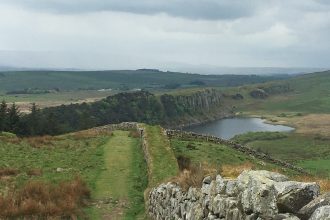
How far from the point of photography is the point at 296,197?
8.91 metres

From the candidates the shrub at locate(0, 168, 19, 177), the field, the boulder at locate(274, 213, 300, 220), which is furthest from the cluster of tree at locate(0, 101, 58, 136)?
the boulder at locate(274, 213, 300, 220)

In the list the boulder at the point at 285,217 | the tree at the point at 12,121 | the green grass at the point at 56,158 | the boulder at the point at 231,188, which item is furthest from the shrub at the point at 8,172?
the tree at the point at 12,121

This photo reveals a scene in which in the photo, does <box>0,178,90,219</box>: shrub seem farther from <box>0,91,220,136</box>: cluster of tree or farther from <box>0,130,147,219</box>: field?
<box>0,91,220,136</box>: cluster of tree

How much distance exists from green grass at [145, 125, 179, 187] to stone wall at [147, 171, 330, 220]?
9.67m

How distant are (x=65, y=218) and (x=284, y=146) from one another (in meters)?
121

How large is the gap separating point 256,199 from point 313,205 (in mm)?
1441

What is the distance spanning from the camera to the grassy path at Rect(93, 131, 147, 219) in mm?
22283

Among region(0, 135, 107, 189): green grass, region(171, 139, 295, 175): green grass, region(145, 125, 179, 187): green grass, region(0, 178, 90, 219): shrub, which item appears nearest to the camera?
region(0, 178, 90, 219): shrub

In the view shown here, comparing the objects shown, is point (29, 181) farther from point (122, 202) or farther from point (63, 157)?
point (63, 157)

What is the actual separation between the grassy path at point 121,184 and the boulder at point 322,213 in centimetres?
1467

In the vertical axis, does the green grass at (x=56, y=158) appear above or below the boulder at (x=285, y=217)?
below

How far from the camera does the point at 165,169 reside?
1038 inches

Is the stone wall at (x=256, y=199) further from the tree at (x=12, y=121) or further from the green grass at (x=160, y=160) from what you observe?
the tree at (x=12, y=121)

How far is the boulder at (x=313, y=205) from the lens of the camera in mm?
7998
